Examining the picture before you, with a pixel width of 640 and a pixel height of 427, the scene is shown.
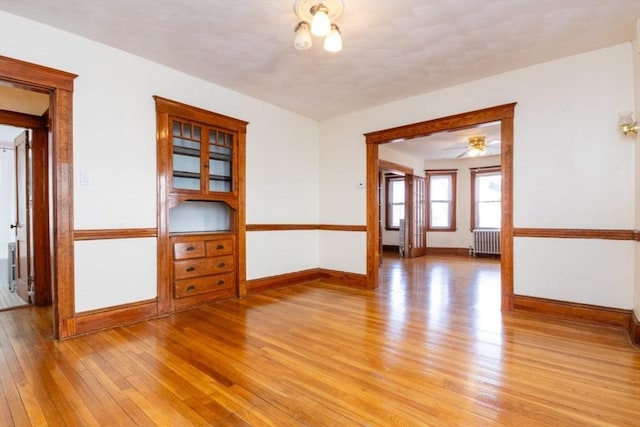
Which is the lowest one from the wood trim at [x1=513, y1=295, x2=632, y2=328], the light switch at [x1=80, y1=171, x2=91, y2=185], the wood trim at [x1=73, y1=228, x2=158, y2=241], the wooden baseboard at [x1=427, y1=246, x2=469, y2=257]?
the wooden baseboard at [x1=427, y1=246, x2=469, y2=257]

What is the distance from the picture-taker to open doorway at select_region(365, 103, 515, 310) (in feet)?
11.9

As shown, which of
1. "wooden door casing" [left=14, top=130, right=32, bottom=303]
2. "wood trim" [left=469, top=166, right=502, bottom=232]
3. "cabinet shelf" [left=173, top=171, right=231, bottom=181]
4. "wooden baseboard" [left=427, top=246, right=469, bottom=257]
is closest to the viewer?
"cabinet shelf" [left=173, top=171, right=231, bottom=181]

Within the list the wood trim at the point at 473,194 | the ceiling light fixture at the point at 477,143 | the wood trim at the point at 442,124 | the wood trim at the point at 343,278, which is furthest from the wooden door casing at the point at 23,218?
the wood trim at the point at 473,194

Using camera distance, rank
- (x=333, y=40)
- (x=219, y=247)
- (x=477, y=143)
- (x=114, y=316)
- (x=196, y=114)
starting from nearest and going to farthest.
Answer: (x=333, y=40), (x=114, y=316), (x=196, y=114), (x=219, y=247), (x=477, y=143)

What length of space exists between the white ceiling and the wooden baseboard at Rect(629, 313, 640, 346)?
102 inches

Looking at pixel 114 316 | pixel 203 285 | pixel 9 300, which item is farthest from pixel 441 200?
pixel 9 300

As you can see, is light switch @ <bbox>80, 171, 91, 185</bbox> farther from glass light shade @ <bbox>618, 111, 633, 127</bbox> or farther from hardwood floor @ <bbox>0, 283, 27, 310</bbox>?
glass light shade @ <bbox>618, 111, 633, 127</bbox>

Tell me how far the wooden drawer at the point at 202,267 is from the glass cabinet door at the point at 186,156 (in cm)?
89

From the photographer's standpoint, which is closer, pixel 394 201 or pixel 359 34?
pixel 359 34

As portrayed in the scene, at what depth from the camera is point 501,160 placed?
12.1 ft

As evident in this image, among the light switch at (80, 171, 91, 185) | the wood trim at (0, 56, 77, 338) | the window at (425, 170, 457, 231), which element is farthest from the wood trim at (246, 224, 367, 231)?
the window at (425, 170, 457, 231)

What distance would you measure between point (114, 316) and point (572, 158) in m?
4.94

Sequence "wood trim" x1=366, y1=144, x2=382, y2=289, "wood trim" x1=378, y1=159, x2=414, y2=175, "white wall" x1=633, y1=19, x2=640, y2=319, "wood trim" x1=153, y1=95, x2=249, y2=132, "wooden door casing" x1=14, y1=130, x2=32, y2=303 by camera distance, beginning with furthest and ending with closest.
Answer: "wood trim" x1=378, y1=159, x2=414, y2=175 → "wood trim" x1=366, y1=144, x2=382, y2=289 → "wooden door casing" x1=14, y1=130, x2=32, y2=303 → "wood trim" x1=153, y1=95, x2=249, y2=132 → "white wall" x1=633, y1=19, x2=640, y2=319

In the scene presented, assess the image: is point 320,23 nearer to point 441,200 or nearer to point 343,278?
point 343,278
